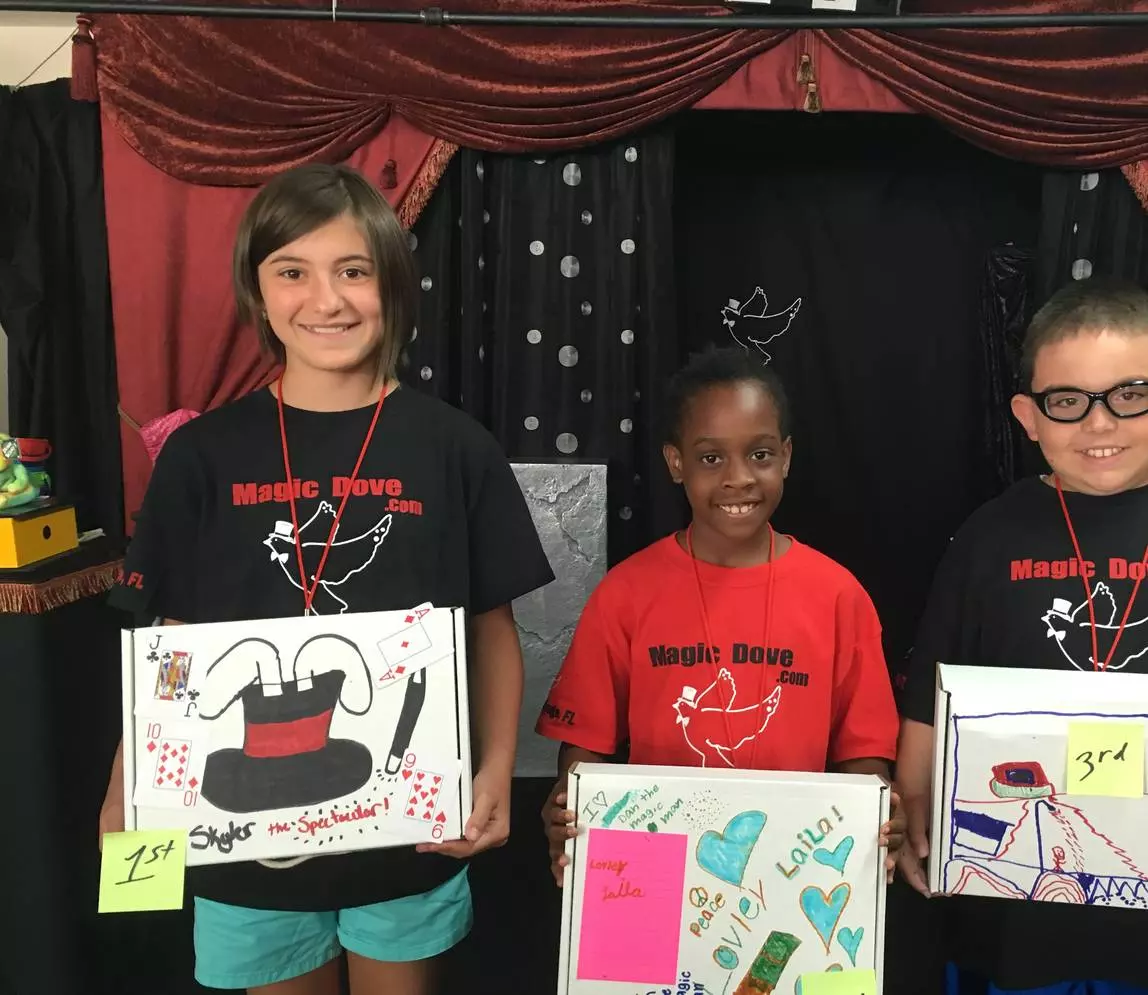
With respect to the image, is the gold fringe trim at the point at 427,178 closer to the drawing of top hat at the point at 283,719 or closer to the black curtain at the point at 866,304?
the black curtain at the point at 866,304

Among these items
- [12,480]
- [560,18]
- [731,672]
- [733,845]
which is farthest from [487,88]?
[733,845]

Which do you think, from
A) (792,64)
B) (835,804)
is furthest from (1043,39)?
(835,804)

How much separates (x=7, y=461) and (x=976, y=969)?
6.09 ft

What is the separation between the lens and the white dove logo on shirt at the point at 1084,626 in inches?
44.6

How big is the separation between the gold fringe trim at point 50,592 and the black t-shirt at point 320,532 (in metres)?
0.63

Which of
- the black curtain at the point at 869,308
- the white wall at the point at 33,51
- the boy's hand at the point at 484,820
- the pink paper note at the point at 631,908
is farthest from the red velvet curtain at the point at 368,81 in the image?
the pink paper note at the point at 631,908

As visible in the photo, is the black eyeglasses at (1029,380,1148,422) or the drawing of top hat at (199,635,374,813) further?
the black eyeglasses at (1029,380,1148,422)

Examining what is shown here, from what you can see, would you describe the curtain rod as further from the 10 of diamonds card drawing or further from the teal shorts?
the teal shorts

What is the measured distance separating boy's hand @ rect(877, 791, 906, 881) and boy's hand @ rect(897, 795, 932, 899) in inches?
2.0

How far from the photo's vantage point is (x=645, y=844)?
1062 mm

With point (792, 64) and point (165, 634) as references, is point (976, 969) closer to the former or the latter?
point (165, 634)

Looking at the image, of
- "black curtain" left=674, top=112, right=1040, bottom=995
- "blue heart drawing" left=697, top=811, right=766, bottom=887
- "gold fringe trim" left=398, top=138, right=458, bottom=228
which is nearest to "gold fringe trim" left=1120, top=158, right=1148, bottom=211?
"black curtain" left=674, top=112, right=1040, bottom=995

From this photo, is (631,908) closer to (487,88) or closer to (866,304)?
(487,88)

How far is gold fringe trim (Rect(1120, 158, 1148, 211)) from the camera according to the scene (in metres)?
2.16
